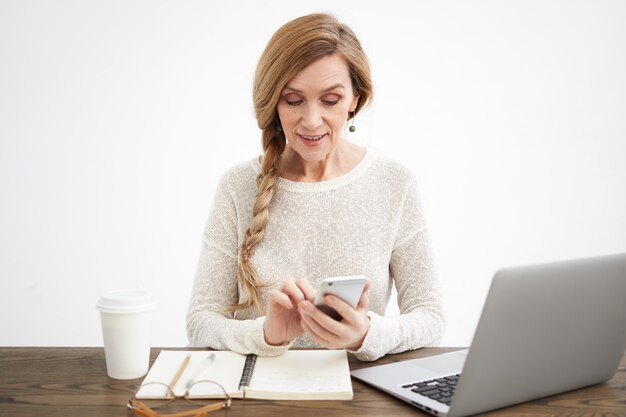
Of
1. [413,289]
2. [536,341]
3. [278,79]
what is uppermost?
[278,79]

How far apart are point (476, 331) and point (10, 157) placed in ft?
9.46

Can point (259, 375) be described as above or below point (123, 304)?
below

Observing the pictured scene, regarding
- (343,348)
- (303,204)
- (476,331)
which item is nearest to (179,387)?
(343,348)

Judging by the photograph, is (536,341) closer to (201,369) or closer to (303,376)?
(303,376)

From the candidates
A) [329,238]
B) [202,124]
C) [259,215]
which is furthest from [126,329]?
[202,124]

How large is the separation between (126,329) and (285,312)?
0.31 metres

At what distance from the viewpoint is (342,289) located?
123 cm

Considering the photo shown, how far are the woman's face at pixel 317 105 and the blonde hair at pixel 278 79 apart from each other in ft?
0.07

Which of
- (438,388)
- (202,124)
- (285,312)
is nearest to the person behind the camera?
(438,388)

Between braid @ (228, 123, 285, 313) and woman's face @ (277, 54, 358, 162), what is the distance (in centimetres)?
14

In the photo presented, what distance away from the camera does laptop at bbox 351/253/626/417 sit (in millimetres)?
1029

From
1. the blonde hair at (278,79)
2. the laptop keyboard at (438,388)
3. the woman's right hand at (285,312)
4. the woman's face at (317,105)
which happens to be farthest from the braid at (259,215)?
the laptop keyboard at (438,388)

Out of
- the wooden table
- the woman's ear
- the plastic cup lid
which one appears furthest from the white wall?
the plastic cup lid

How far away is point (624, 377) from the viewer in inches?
52.1
